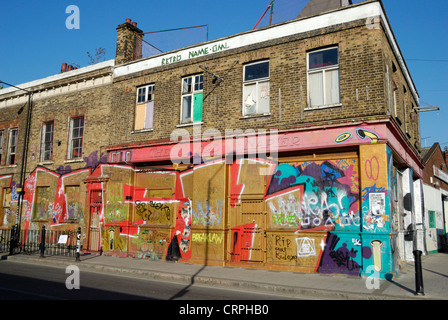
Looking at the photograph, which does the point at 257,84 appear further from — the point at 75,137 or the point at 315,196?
the point at 75,137

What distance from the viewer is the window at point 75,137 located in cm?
1848

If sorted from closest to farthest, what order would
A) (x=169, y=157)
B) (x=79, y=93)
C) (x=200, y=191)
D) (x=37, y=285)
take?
(x=37, y=285) < (x=200, y=191) < (x=169, y=157) < (x=79, y=93)

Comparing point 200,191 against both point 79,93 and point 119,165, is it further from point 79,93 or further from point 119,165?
point 79,93

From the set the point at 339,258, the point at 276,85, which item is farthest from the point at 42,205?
the point at 339,258

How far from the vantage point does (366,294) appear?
8766mm

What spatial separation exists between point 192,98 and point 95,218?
706 cm

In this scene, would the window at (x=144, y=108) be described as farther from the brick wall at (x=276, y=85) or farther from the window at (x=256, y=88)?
the window at (x=256, y=88)

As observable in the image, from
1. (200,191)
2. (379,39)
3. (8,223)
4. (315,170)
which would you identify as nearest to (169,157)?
(200,191)

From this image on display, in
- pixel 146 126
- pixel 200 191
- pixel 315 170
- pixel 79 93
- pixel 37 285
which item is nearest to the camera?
pixel 37 285

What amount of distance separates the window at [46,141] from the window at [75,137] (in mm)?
1647

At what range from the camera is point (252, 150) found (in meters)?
13.3

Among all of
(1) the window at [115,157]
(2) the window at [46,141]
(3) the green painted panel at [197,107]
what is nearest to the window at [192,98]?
(3) the green painted panel at [197,107]

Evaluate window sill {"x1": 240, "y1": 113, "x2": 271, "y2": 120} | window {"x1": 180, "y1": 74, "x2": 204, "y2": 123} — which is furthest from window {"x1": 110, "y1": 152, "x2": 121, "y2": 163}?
window sill {"x1": 240, "y1": 113, "x2": 271, "y2": 120}
